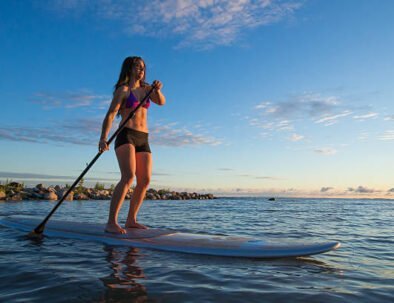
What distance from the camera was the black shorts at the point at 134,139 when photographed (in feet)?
16.3

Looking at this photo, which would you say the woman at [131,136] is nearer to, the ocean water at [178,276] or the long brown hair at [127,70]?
the long brown hair at [127,70]

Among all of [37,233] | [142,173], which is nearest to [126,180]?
[142,173]

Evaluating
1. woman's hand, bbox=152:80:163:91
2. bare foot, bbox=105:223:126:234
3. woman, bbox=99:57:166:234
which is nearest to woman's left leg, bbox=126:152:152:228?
woman, bbox=99:57:166:234

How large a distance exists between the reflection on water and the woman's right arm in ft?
5.02

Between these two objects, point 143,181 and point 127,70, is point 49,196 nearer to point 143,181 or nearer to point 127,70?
point 143,181

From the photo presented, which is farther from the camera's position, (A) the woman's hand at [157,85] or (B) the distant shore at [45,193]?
(B) the distant shore at [45,193]

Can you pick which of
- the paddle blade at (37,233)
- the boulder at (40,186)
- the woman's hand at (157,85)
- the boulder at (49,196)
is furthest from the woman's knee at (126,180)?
the boulder at (40,186)

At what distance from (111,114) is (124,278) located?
8.85 ft

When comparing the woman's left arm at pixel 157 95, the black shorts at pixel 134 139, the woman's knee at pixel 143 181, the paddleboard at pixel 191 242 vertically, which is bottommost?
the paddleboard at pixel 191 242

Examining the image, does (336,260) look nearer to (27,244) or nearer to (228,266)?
(228,266)

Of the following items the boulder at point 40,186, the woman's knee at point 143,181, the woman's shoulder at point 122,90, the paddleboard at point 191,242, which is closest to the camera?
the paddleboard at point 191,242

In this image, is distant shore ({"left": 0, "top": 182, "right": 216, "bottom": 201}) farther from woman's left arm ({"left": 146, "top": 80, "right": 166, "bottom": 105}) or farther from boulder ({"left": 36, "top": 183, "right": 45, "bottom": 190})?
woman's left arm ({"left": 146, "top": 80, "right": 166, "bottom": 105})

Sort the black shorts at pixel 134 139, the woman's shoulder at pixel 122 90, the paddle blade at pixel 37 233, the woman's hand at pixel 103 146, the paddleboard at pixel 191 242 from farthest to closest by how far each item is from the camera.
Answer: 1. the paddle blade at pixel 37 233
2. the woman's shoulder at pixel 122 90
3. the black shorts at pixel 134 139
4. the woman's hand at pixel 103 146
5. the paddleboard at pixel 191 242

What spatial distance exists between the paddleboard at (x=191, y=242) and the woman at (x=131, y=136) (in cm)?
26
